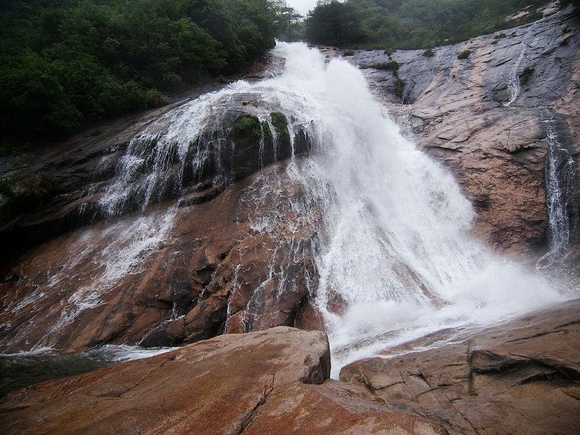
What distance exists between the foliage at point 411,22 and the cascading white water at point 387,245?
48.1ft

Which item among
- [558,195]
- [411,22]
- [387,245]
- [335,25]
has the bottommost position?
[387,245]

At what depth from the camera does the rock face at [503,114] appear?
12.3 metres

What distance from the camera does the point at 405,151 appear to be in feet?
53.9

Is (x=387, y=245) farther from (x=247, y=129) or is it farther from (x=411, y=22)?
(x=411, y=22)

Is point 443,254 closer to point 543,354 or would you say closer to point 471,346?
point 471,346

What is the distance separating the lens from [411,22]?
35875 millimetres

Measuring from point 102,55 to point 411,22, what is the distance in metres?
32.7

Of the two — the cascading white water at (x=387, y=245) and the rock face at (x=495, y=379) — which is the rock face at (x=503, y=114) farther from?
the rock face at (x=495, y=379)

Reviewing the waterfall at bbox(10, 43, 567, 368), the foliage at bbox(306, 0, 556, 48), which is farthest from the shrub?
the foliage at bbox(306, 0, 556, 48)

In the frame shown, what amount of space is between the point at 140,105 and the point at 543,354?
2034 cm

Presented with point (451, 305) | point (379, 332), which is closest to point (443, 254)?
point (451, 305)

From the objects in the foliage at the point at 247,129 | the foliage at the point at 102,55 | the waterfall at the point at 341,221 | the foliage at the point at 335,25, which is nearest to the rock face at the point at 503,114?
the waterfall at the point at 341,221

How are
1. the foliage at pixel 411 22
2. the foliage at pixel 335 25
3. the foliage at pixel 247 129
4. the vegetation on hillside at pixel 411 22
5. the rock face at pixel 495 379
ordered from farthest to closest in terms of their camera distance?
the foliage at pixel 335 25 → the foliage at pixel 411 22 → the vegetation on hillside at pixel 411 22 → the foliage at pixel 247 129 → the rock face at pixel 495 379

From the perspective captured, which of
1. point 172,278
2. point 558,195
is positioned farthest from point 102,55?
point 558,195
